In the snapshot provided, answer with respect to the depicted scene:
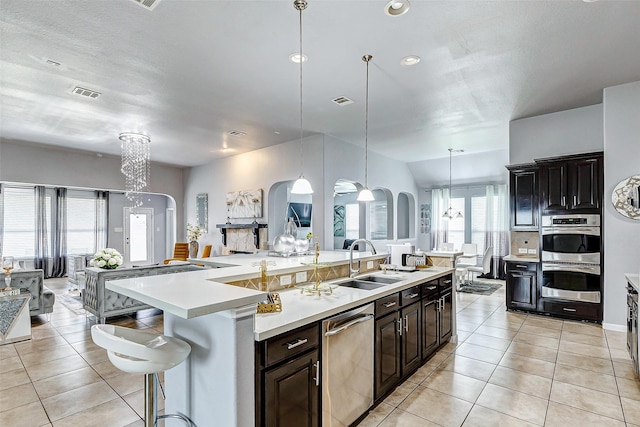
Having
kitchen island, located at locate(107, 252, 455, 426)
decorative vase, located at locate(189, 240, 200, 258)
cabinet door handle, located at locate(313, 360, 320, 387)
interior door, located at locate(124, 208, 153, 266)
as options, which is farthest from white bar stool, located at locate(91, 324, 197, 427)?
interior door, located at locate(124, 208, 153, 266)

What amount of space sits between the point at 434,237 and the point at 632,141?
561cm

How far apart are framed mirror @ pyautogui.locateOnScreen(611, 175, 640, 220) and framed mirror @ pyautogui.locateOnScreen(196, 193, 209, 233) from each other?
8.14m

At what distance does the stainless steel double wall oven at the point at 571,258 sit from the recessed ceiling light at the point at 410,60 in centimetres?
318

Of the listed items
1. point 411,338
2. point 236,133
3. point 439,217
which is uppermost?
point 236,133

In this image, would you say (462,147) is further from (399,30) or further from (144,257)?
(144,257)

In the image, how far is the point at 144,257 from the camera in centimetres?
1059

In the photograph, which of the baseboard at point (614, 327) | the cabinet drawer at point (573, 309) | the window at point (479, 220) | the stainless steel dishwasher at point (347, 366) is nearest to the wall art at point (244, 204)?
the stainless steel dishwasher at point (347, 366)

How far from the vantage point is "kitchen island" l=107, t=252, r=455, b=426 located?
1.50 meters

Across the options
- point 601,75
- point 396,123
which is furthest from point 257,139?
point 601,75

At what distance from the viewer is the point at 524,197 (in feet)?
17.1

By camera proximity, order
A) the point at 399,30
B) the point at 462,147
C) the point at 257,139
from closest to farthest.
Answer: the point at 399,30, the point at 257,139, the point at 462,147

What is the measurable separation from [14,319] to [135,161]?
475cm

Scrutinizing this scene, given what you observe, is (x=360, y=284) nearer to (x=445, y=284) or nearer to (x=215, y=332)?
(x=445, y=284)

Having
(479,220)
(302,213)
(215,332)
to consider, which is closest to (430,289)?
(215,332)
